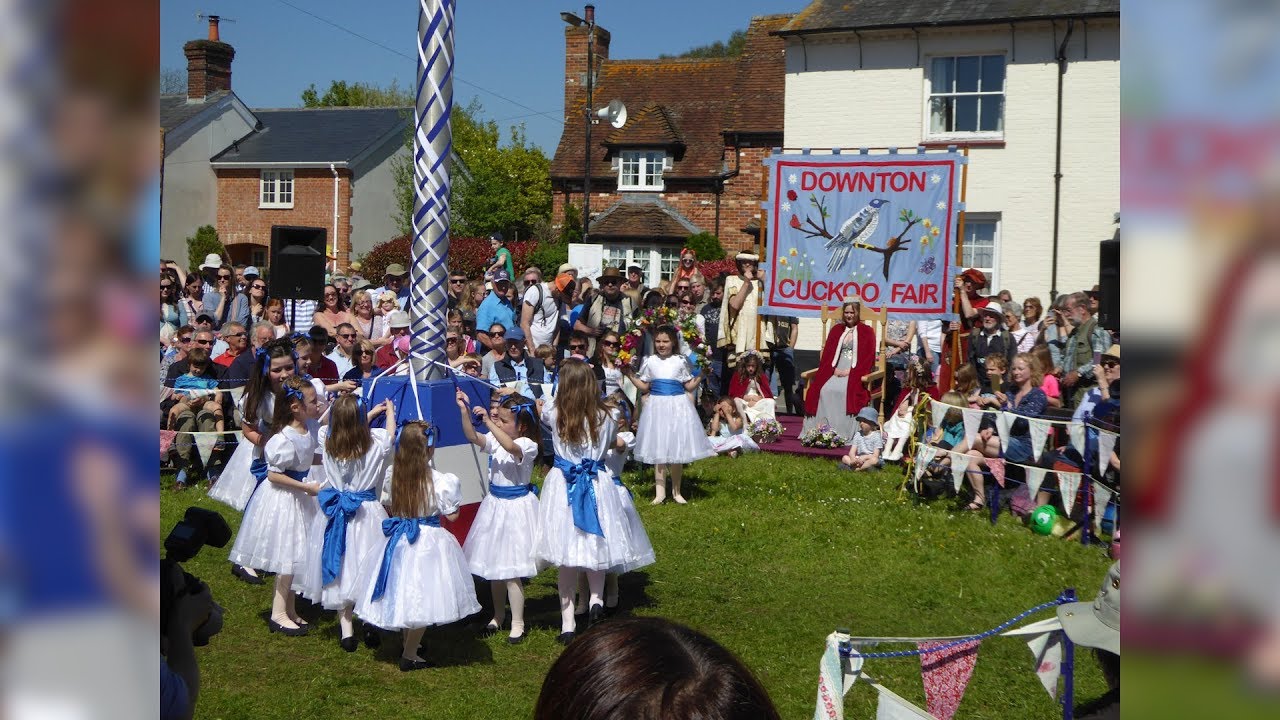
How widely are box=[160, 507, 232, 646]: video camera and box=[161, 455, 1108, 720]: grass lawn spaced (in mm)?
4007

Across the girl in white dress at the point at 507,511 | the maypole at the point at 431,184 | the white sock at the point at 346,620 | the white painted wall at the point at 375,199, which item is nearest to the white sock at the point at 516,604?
the girl in white dress at the point at 507,511

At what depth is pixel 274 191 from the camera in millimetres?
39531

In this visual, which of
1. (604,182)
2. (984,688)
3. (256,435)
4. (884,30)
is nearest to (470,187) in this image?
(604,182)

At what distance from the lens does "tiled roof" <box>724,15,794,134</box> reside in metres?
33.0

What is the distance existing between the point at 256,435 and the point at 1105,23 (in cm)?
1658

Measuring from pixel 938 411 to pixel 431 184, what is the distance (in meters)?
6.18

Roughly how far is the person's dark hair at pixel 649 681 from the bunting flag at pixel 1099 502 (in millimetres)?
8963

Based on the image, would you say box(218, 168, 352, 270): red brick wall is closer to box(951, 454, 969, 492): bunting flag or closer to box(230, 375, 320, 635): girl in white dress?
box(951, 454, 969, 492): bunting flag

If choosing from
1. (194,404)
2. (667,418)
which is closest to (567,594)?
(667,418)

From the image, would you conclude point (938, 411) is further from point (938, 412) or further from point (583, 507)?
point (583, 507)
